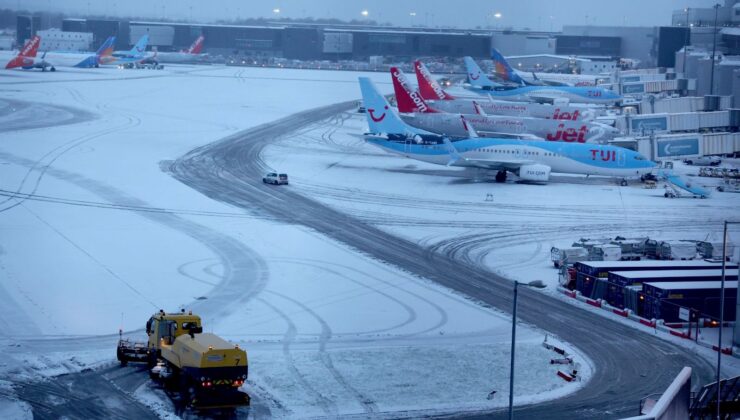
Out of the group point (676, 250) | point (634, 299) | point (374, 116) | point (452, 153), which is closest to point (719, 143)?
point (452, 153)

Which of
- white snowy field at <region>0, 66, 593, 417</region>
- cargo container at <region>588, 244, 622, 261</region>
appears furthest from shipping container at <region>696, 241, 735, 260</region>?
white snowy field at <region>0, 66, 593, 417</region>

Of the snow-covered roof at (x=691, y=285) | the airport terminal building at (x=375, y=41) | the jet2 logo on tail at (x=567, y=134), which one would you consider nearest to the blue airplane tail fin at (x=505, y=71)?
the airport terminal building at (x=375, y=41)

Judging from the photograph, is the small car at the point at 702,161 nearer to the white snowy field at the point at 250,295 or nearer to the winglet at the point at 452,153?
the winglet at the point at 452,153

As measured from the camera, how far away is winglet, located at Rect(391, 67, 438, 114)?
69.1 meters

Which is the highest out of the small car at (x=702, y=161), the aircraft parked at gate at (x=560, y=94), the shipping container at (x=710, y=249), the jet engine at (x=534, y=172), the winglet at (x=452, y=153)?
the aircraft parked at gate at (x=560, y=94)

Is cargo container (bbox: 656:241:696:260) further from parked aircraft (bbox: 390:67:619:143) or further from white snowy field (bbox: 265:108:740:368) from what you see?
parked aircraft (bbox: 390:67:619:143)

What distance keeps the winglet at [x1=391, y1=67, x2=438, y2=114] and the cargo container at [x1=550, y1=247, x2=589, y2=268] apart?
3457 centimetres

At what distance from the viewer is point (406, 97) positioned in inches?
2773

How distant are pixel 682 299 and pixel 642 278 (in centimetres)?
174

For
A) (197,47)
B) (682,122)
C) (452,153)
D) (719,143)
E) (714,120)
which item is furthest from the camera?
(197,47)

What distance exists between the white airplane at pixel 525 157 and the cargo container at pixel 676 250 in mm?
16696

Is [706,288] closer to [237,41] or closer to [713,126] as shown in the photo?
[713,126]

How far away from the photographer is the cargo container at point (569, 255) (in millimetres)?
35031

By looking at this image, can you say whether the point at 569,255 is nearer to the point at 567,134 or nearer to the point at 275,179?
the point at 275,179
